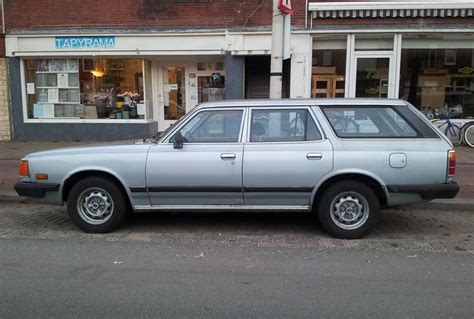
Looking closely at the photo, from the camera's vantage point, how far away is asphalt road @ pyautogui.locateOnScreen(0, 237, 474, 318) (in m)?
3.67

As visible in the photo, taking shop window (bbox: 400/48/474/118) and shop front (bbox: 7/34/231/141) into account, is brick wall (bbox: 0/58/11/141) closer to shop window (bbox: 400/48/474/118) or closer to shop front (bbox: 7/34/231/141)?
shop front (bbox: 7/34/231/141)

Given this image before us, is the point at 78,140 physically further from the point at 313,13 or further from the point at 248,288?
the point at 248,288

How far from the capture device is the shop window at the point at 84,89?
13.2 metres

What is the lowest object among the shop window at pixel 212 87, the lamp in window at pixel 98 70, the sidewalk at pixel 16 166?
the sidewalk at pixel 16 166

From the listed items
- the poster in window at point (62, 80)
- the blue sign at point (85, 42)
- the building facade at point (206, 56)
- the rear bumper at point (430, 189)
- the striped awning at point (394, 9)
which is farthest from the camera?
the poster in window at point (62, 80)

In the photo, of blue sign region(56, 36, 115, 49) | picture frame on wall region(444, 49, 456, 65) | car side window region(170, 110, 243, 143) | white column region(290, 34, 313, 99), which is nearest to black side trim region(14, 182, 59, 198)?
car side window region(170, 110, 243, 143)

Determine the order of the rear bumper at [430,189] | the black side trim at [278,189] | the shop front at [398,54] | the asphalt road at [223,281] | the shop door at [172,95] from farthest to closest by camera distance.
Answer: the shop door at [172,95], the shop front at [398,54], the black side trim at [278,189], the rear bumper at [430,189], the asphalt road at [223,281]

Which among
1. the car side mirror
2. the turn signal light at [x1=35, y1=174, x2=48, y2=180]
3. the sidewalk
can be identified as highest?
the car side mirror

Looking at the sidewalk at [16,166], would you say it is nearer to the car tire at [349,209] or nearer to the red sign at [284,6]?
the car tire at [349,209]

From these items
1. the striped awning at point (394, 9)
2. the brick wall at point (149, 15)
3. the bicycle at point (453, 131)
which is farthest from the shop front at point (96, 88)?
the bicycle at point (453, 131)

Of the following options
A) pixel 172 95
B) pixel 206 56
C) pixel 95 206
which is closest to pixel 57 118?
pixel 172 95

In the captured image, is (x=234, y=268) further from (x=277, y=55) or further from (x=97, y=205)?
(x=277, y=55)

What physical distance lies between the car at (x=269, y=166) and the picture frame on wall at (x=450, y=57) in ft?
25.2

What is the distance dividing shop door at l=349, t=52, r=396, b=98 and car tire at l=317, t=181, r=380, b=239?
286 inches
